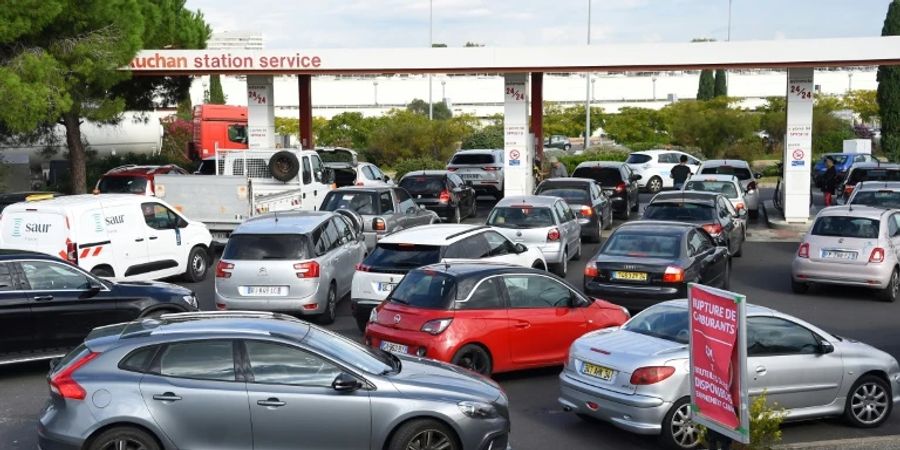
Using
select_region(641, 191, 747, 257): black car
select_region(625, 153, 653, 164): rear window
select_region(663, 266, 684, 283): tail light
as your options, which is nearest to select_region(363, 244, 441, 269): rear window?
select_region(663, 266, 684, 283): tail light

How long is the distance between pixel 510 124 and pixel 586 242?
6.16m

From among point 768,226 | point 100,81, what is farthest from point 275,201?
point 768,226

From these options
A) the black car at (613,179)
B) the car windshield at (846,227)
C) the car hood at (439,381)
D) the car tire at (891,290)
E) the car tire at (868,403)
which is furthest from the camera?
the black car at (613,179)

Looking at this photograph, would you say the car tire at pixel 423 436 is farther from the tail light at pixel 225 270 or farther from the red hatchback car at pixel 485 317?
the tail light at pixel 225 270

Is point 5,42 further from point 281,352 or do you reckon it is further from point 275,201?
point 281,352

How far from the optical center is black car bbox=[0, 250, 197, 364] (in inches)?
503

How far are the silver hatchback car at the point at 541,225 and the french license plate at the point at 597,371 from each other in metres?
9.38

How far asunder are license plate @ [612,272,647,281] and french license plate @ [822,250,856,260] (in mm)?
4549

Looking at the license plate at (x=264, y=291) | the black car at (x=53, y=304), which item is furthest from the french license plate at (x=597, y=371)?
the license plate at (x=264, y=291)

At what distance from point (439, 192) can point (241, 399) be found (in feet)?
64.1

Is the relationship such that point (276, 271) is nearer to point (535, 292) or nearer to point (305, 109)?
point (535, 292)

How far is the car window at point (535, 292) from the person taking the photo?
12406 millimetres

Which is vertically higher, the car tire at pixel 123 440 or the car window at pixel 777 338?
the car window at pixel 777 338

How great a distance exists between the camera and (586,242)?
25.7 meters
